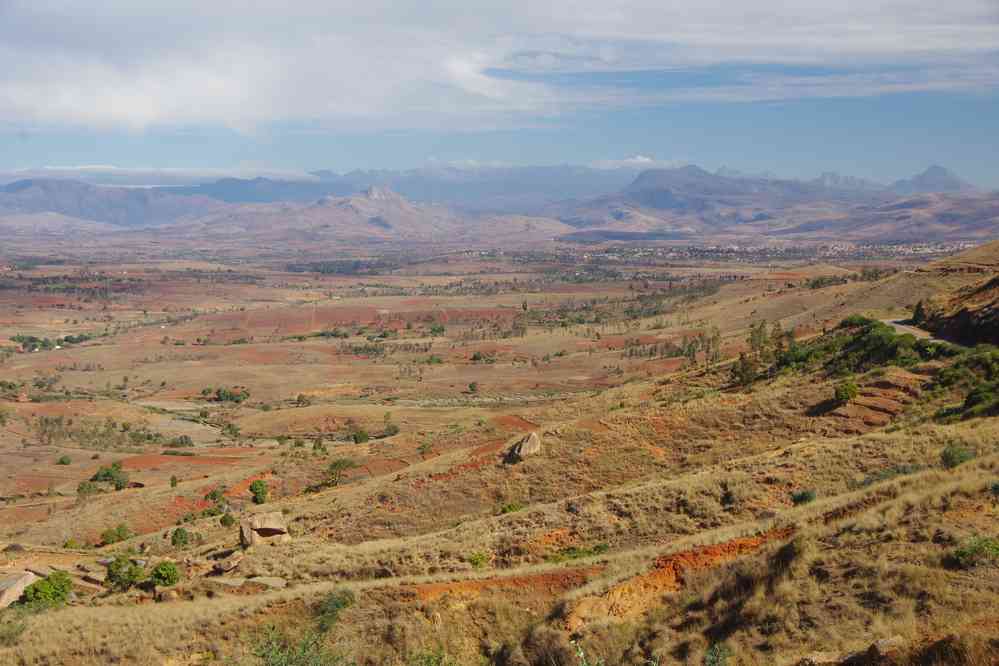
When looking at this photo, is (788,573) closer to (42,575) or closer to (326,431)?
(42,575)

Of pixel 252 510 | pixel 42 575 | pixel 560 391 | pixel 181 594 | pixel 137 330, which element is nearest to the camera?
pixel 181 594

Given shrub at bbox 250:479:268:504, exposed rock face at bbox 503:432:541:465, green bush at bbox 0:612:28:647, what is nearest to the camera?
green bush at bbox 0:612:28:647

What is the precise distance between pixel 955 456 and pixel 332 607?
14482 millimetres

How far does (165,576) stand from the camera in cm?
1984

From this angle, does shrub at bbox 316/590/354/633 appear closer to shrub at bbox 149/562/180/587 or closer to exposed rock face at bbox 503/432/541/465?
shrub at bbox 149/562/180/587

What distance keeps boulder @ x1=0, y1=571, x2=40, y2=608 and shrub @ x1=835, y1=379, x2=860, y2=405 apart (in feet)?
84.0

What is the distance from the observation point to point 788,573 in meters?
13.2

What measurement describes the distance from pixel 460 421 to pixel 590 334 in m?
61.9

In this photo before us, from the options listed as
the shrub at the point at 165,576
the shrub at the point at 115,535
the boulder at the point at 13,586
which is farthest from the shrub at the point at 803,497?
the shrub at the point at 115,535

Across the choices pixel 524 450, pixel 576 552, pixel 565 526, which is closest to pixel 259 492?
pixel 524 450

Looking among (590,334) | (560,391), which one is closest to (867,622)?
(560,391)

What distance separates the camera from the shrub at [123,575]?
2038cm

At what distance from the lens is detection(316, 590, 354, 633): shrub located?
51.7 feet

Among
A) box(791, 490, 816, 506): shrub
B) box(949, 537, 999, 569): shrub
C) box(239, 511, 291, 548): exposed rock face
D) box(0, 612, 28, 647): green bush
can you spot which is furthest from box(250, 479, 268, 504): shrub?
box(949, 537, 999, 569): shrub
